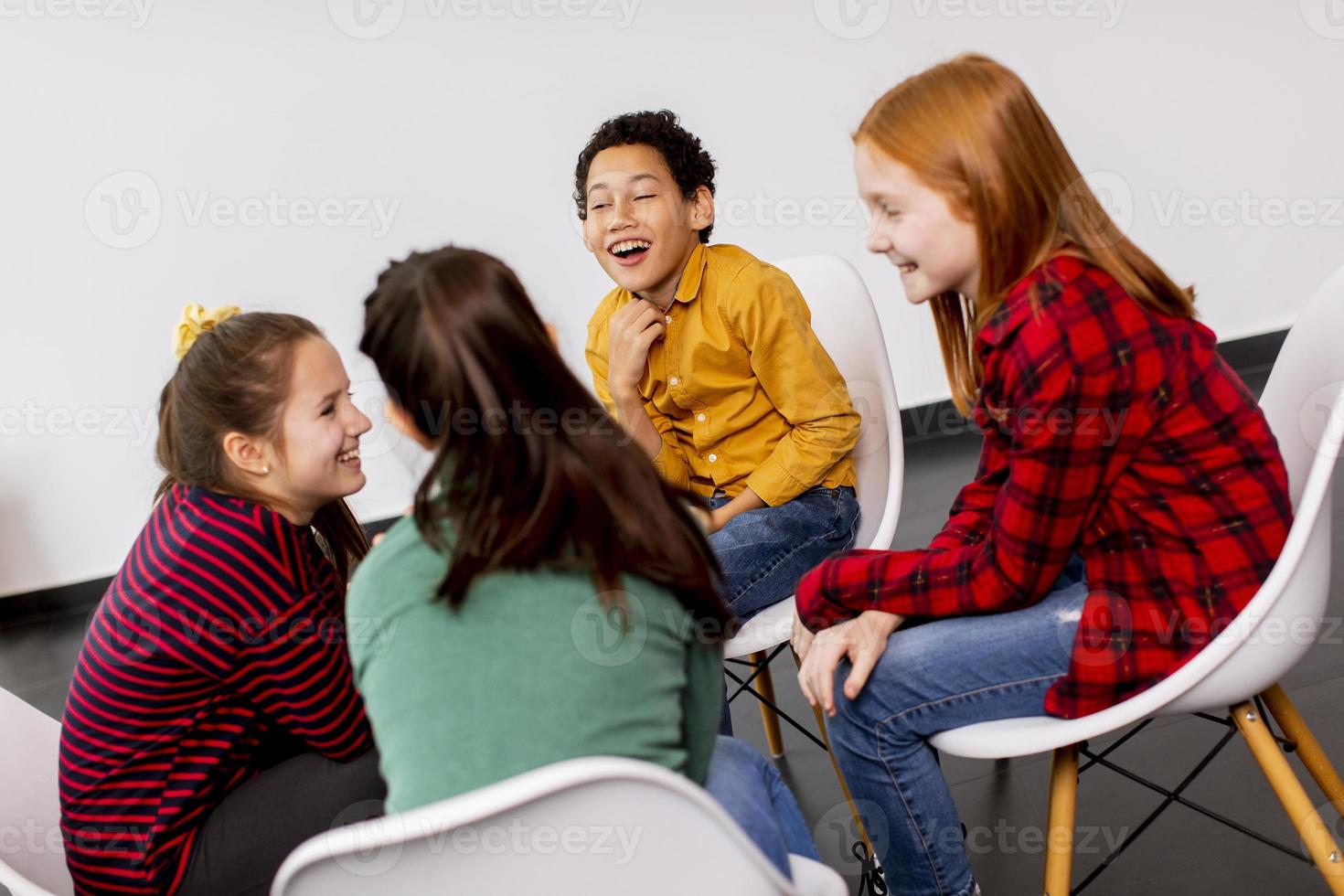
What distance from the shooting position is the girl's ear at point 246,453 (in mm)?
1436

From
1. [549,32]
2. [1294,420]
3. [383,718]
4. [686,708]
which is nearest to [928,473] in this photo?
[549,32]

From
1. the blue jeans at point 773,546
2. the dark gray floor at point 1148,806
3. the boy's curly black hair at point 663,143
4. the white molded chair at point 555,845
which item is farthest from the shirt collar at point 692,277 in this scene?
the white molded chair at point 555,845

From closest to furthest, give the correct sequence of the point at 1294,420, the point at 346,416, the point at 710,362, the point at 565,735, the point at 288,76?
1. the point at 565,735
2. the point at 1294,420
3. the point at 346,416
4. the point at 710,362
5. the point at 288,76

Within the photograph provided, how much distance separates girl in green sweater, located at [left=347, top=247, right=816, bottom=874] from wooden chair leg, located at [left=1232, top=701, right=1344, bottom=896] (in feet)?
1.85

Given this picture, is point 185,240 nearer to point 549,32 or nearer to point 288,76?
point 288,76

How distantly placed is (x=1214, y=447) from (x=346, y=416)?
1.04m

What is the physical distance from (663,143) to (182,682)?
3.66ft

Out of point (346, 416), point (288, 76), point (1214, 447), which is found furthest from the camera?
point (288, 76)

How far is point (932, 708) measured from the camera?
129cm

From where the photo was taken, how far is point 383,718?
3.02 feet
